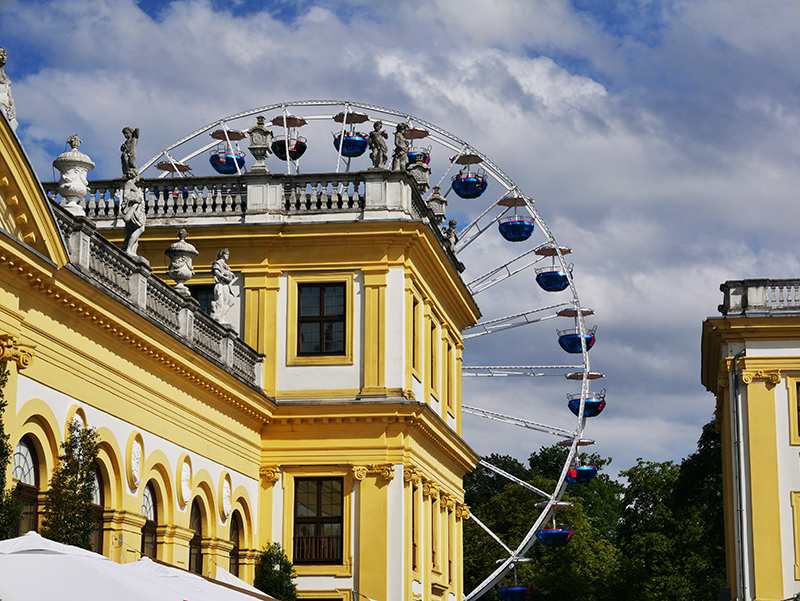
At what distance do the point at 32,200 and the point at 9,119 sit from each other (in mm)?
1044

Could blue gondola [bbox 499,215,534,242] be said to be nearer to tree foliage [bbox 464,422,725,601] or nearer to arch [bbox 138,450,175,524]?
tree foliage [bbox 464,422,725,601]

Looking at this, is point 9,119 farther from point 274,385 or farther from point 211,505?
point 274,385

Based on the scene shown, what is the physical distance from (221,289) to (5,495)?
37.3 feet

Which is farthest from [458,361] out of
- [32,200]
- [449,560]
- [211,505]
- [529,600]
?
[529,600]

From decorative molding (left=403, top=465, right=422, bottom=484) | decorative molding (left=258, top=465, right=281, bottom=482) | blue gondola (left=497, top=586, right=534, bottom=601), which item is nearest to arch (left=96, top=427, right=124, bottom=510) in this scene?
decorative molding (left=258, top=465, right=281, bottom=482)

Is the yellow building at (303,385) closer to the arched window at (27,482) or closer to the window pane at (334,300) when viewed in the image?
the window pane at (334,300)

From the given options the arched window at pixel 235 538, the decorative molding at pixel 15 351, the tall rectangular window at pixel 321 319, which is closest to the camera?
the decorative molding at pixel 15 351

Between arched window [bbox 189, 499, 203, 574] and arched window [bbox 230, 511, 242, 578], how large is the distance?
186 cm

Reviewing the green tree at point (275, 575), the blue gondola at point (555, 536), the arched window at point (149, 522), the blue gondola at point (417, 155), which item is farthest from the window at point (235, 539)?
the blue gondola at point (555, 536)

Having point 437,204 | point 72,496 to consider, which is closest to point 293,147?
point 437,204

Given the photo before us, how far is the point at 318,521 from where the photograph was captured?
28.6 m

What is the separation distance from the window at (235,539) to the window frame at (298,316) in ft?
11.9

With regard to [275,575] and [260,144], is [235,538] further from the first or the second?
[260,144]

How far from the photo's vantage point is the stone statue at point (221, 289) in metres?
27.2
